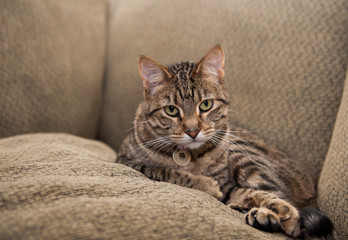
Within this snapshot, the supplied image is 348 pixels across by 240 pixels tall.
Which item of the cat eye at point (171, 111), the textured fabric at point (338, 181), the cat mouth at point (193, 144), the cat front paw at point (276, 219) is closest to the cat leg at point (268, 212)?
the cat front paw at point (276, 219)

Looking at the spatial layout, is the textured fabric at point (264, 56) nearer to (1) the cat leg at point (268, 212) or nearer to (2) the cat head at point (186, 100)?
(2) the cat head at point (186, 100)

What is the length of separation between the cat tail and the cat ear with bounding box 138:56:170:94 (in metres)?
0.66

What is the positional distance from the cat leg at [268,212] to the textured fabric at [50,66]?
1027 mm

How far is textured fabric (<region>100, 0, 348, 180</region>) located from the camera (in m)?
1.29

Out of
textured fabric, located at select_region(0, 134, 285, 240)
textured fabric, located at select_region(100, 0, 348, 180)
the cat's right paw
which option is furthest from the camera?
textured fabric, located at select_region(100, 0, 348, 180)

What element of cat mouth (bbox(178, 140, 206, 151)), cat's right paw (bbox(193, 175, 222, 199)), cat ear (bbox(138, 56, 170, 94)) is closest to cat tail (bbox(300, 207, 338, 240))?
cat's right paw (bbox(193, 175, 222, 199))

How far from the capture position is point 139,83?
158cm

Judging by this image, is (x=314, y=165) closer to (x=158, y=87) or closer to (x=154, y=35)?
(x=158, y=87)

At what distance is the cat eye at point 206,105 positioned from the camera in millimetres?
1108

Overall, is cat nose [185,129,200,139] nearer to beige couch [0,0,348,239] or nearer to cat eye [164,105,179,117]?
cat eye [164,105,179,117]

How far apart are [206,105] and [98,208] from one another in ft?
2.05

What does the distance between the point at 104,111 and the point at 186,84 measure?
79cm

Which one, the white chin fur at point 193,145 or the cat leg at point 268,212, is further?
the white chin fur at point 193,145

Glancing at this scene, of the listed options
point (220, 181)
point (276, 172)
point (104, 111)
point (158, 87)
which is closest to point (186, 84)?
point (158, 87)
